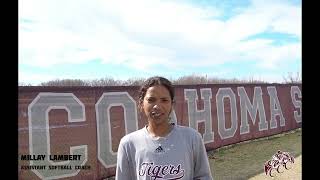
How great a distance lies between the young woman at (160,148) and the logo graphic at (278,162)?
645 cm

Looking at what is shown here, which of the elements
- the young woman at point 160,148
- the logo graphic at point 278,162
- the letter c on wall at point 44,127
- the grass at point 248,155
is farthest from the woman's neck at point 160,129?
the logo graphic at point 278,162

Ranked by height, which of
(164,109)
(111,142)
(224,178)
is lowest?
(224,178)

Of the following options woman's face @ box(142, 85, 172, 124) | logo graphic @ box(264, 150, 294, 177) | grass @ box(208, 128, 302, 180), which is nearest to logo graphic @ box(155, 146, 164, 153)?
woman's face @ box(142, 85, 172, 124)

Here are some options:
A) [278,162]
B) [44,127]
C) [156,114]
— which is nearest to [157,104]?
[156,114]

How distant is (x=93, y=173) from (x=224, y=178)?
2376 mm

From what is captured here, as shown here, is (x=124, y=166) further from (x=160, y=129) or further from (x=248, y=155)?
(x=248, y=155)

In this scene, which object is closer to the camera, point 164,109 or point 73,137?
point 164,109

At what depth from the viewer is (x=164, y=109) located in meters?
2.43

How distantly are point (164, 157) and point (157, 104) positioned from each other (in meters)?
0.29

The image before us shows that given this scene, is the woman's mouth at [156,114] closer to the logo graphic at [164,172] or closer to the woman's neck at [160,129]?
the woman's neck at [160,129]

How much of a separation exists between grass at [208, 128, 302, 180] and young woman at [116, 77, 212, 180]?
596 centimetres

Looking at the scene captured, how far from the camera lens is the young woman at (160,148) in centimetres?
233
